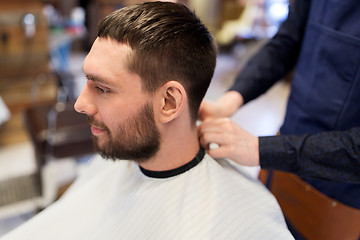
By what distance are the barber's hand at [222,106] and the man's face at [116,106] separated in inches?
9.4

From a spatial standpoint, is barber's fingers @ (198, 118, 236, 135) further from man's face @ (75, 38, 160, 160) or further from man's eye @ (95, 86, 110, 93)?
man's eye @ (95, 86, 110, 93)

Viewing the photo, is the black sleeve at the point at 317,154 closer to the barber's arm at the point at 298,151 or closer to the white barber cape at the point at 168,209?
the barber's arm at the point at 298,151

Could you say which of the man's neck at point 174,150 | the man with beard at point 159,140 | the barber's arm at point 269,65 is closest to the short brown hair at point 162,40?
the man with beard at point 159,140

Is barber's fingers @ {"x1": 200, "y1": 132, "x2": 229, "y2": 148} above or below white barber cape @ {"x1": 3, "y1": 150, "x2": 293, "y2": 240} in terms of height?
above

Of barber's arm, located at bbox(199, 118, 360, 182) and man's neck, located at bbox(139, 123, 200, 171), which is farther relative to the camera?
man's neck, located at bbox(139, 123, 200, 171)

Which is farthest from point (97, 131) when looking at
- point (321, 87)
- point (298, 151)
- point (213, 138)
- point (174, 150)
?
point (321, 87)

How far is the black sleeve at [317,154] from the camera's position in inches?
31.0

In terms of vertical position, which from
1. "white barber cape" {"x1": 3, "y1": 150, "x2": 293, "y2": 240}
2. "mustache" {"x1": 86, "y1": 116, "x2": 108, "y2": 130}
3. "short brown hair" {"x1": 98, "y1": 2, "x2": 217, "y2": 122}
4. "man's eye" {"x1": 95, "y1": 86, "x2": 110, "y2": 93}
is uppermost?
"short brown hair" {"x1": 98, "y1": 2, "x2": 217, "y2": 122}

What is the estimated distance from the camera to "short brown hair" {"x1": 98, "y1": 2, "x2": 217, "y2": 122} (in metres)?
0.77

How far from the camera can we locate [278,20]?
6.31 meters

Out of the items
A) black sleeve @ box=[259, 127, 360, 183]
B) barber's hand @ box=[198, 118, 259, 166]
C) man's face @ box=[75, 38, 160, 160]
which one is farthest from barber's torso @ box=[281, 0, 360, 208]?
man's face @ box=[75, 38, 160, 160]

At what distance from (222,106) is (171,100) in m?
0.30

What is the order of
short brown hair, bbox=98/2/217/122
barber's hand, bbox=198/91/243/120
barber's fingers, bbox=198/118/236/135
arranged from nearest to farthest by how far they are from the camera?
short brown hair, bbox=98/2/217/122, barber's fingers, bbox=198/118/236/135, barber's hand, bbox=198/91/243/120

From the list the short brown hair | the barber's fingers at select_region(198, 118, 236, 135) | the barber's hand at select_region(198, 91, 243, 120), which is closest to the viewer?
the short brown hair
